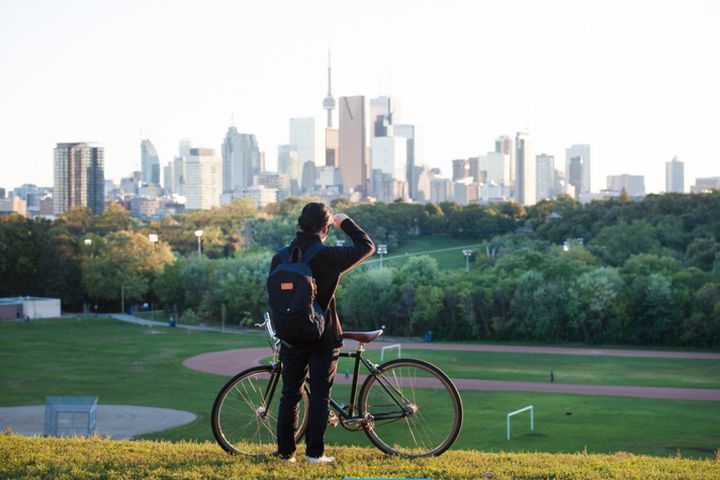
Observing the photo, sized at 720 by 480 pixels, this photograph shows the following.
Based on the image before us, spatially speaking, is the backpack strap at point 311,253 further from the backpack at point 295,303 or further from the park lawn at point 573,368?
the park lawn at point 573,368

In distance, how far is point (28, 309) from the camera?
232 ft

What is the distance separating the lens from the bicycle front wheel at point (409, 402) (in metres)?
8.89

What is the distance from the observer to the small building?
230 feet

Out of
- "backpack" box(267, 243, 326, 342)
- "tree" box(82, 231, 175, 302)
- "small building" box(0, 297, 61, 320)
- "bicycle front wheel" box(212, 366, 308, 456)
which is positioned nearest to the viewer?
"backpack" box(267, 243, 326, 342)

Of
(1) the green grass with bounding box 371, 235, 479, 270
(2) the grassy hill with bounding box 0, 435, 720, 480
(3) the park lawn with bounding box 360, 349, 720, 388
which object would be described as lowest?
(3) the park lawn with bounding box 360, 349, 720, 388

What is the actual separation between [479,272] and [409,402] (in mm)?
61770

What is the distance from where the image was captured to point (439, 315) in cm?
6250

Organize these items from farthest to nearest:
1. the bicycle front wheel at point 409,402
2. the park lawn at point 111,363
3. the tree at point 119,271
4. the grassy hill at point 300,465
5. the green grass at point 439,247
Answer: the green grass at point 439,247 < the tree at point 119,271 < the park lawn at point 111,363 < the bicycle front wheel at point 409,402 < the grassy hill at point 300,465

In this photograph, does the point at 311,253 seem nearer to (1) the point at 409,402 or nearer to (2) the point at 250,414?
(1) the point at 409,402

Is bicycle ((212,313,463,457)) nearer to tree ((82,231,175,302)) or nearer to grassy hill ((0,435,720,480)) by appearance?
grassy hill ((0,435,720,480))

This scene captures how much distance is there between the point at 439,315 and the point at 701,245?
28.5 m

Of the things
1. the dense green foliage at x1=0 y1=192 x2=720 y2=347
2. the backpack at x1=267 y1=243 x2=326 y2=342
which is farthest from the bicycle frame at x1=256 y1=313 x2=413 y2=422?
the dense green foliage at x1=0 y1=192 x2=720 y2=347

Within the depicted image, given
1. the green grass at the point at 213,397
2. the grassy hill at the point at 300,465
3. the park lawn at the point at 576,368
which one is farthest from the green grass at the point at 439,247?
the grassy hill at the point at 300,465

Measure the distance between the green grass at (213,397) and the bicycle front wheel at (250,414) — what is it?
1175cm
